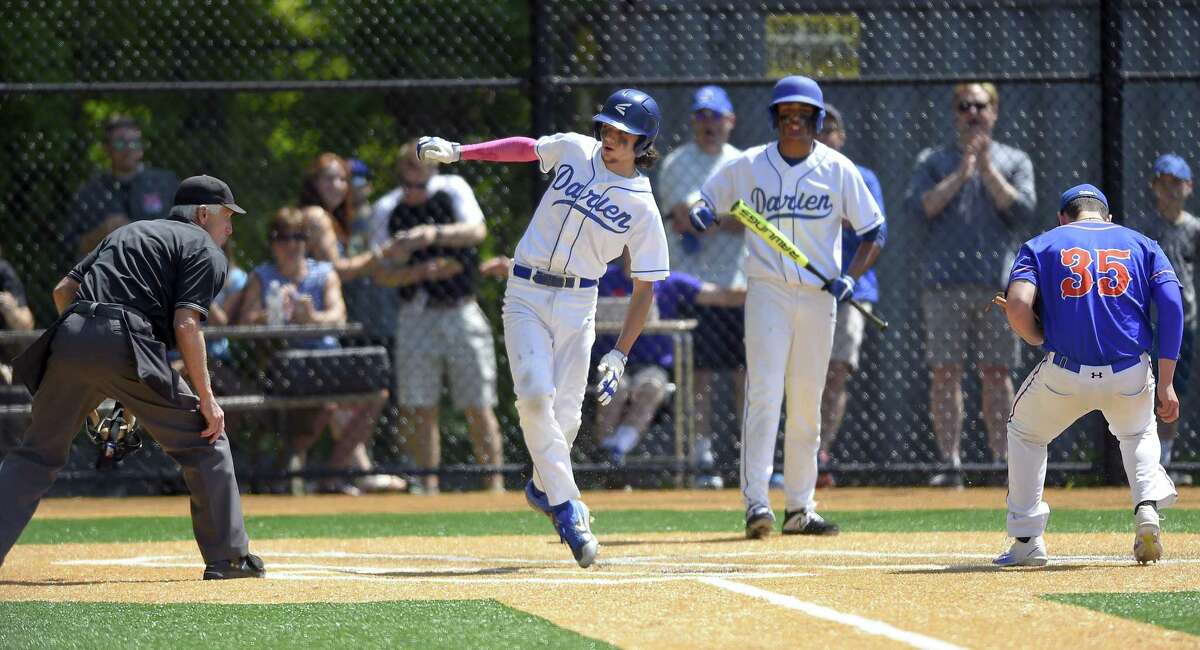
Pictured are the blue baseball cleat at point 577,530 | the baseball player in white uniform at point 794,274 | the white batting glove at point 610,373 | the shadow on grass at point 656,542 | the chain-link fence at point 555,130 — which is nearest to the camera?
the blue baseball cleat at point 577,530

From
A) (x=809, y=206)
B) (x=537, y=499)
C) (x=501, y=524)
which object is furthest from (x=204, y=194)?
(x=501, y=524)

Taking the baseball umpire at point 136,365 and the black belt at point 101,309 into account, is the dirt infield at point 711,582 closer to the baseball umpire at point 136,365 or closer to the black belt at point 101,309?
the baseball umpire at point 136,365

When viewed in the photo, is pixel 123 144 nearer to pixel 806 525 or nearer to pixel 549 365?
pixel 549 365

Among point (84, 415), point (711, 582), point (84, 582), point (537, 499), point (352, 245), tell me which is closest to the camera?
point (711, 582)

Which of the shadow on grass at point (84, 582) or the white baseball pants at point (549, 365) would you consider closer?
the shadow on grass at point (84, 582)

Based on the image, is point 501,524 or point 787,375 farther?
point 501,524

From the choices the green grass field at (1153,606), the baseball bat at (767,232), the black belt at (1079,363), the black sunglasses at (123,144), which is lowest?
the green grass field at (1153,606)

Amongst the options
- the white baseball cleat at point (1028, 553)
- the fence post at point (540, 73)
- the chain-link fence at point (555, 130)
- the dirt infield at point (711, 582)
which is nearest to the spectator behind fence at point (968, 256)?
the chain-link fence at point (555, 130)

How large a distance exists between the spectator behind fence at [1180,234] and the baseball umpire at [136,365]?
651cm

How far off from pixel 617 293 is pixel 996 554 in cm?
451

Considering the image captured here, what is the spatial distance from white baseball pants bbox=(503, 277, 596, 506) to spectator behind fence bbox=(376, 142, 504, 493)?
12.4 feet

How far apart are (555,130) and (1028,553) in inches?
196

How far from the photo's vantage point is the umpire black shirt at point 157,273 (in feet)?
20.2

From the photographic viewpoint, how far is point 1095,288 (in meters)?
6.27
